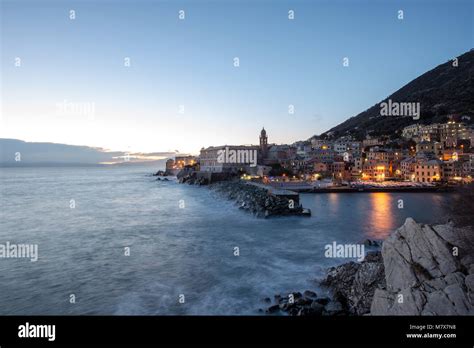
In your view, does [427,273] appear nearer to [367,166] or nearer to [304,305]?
[304,305]

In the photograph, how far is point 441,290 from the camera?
23.3 ft

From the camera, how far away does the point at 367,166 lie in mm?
65500

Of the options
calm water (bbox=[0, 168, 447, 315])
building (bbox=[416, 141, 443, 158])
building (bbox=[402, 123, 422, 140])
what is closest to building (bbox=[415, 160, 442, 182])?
building (bbox=[416, 141, 443, 158])

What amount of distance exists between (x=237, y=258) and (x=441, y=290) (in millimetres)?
9564

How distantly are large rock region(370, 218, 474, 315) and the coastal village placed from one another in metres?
39.7

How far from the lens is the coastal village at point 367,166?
172 ft

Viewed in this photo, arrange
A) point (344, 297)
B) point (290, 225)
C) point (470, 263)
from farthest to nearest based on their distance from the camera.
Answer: point (290, 225), point (344, 297), point (470, 263)

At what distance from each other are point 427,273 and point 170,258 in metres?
11.6

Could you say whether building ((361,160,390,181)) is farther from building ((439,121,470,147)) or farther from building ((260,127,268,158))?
building ((260,127,268,158))

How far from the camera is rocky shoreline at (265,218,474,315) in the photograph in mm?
6887

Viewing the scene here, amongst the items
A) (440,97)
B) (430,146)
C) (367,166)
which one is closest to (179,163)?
(367,166)
